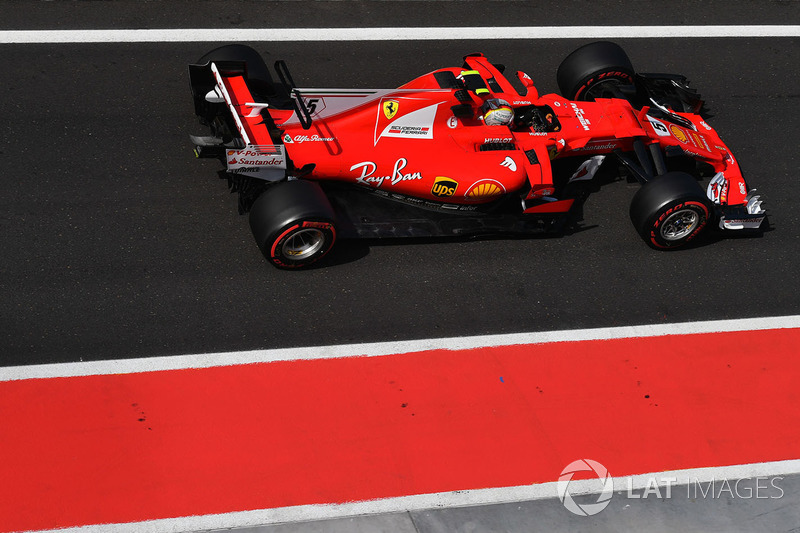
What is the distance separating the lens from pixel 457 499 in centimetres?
658

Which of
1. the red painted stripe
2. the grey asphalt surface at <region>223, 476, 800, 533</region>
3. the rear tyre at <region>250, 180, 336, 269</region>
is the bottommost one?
the grey asphalt surface at <region>223, 476, 800, 533</region>

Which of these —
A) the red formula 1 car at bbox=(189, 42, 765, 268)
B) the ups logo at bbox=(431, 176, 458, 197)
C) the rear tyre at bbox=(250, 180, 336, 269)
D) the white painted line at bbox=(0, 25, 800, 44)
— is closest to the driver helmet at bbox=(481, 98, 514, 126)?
the red formula 1 car at bbox=(189, 42, 765, 268)

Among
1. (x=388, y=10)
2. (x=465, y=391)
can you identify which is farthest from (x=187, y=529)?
(x=388, y=10)

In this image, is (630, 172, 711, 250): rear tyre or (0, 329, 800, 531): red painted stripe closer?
(0, 329, 800, 531): red painted stripe

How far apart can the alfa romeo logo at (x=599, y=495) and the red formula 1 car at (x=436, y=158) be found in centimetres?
255

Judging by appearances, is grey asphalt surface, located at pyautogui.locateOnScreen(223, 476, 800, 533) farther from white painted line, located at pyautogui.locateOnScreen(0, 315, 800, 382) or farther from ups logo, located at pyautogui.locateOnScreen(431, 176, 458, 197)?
ups logo, located at pyautogui.locateOnScreen(431, 176, 458, 197)

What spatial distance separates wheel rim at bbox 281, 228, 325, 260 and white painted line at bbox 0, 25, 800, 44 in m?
3.80

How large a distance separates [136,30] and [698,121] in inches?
283

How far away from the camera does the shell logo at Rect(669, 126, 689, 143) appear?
28.8 ft

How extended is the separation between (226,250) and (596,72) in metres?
4.88

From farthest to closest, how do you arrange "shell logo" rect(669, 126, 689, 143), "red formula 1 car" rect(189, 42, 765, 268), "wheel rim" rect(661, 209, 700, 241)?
1. "shell logo" rect(669, 126, 689, 143)
2. "wheel rim" rect(661, 209, 700, 241)
3. "red formula 1 car" rect(189, 42, 765, 268)

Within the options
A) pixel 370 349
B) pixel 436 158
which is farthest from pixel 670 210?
pixel 370 349

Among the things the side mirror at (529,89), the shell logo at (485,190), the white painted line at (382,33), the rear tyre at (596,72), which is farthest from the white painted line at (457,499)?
the white painted line at (382,33)

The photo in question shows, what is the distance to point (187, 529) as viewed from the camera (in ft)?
20.2
